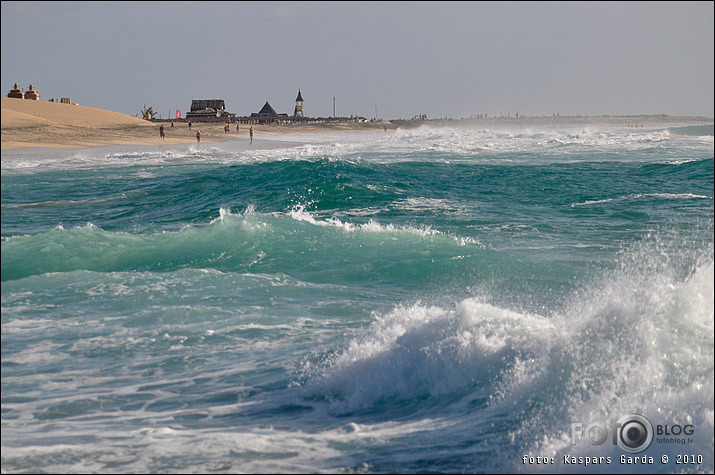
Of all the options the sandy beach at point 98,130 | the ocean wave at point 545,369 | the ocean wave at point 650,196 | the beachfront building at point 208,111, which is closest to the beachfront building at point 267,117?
the beachfront building at point 208,111

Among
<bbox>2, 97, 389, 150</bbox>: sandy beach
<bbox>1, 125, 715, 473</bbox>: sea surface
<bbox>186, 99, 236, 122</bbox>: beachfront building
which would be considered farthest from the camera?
<bbox>186, 99, 236, 122</bbox>: beachfront building

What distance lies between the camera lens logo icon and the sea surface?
0.08ft

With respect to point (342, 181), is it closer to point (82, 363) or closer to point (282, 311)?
point (282, 311)

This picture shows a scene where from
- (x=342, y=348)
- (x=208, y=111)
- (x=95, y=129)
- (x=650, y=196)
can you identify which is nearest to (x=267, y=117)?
(x=208, y=111)

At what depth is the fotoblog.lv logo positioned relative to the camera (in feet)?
14.3

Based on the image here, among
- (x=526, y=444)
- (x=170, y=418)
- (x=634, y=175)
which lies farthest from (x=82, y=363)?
(x=634, y=175)

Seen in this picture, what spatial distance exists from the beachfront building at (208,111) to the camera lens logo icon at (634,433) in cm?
8235

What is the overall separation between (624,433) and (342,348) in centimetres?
289

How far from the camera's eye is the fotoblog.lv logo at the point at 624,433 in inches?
172

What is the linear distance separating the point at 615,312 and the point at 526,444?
182 cm

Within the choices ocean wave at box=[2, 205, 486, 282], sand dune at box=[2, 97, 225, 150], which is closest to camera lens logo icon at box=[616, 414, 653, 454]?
ocean wave at box=[2, 205, 486, 282]

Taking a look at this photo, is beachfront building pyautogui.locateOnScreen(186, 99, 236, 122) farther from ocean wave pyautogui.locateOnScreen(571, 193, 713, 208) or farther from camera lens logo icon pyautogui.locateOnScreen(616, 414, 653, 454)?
camera lens logo icon pyautogui.locateOnScreen(616, 414, 653, 454)

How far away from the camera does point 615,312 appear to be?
5875 millimetres

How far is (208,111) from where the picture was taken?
3378 inches
